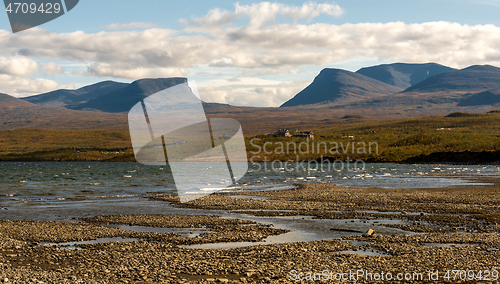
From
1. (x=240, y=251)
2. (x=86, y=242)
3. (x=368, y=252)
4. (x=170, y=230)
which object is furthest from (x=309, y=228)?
(x=86, y=242)

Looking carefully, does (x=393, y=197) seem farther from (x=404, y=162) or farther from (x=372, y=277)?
(x=404, y=162)

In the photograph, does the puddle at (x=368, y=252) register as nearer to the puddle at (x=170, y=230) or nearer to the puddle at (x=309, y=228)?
the puddle at (x=309, y=228)

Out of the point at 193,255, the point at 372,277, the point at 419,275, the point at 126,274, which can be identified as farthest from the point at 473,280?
the point at 126,274

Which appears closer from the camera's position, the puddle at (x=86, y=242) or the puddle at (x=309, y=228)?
the puddle at (x=86, y=242)

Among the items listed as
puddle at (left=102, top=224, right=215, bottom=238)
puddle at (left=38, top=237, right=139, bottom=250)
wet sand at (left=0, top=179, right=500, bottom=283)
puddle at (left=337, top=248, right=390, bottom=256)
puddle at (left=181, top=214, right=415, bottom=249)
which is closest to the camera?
wet sand at (left=0, top=179, right=500, bottom=283)

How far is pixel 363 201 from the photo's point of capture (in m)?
32.8

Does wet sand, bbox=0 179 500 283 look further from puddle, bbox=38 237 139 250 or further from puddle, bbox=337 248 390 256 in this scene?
puddle, bbox=38 237 139 250

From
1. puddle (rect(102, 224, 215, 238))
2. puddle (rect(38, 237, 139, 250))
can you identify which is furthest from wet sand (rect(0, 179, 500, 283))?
puddle (rect(102, 224, 215, 238))

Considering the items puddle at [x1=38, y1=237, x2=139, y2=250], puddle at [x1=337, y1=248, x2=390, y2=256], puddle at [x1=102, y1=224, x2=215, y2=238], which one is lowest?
puddle at [x1=337, y1=248, x2=390, y2=256]

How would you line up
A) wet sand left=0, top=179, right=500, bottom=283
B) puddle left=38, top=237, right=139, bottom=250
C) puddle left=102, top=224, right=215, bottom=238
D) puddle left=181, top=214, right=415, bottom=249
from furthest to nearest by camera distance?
1. puddle left=102, top=224, right=215, bottom=238
2. puddle left=181, top=214, right=415, bottom=249
3. puddle left=38, top=237, right=139, bottom=250
4. wet sand left=0, top=179, right=500, bottom=283

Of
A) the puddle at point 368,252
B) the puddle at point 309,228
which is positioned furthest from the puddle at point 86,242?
the puddle at point 368,252

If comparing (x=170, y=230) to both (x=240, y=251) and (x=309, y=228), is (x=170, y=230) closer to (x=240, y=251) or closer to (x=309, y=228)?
(x=240, y=251)

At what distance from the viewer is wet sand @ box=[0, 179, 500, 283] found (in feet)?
42.6

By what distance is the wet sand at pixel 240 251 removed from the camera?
12977mm
